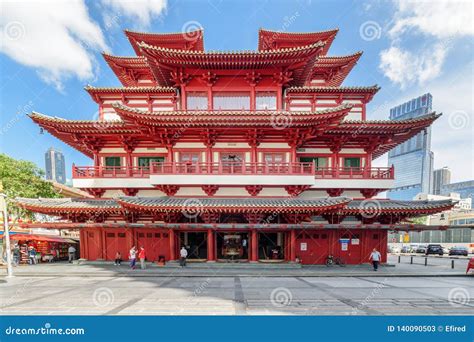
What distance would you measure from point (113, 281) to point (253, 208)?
367 inches

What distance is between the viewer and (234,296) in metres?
9.64

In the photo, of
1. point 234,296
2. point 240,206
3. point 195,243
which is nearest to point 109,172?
point 195,243

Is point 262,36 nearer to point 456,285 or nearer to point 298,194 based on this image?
point 298,194

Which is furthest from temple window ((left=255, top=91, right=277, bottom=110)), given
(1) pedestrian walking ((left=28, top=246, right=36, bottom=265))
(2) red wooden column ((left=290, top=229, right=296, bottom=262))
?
(1) pedestrian walking ((left=28, top=246, right=36, bottom=265))

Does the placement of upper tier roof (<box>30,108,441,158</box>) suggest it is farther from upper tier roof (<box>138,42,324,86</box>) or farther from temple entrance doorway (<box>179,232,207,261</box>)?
temple entrance doorway (<box>179,232,207,261</box>)

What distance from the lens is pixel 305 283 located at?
12031 mm

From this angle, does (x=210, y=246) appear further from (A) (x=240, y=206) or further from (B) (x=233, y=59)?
(B) (x=233, y=59)

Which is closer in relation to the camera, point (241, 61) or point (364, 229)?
point (241, 61)

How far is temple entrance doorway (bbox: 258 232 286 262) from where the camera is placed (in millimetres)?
16562

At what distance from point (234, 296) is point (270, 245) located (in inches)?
306

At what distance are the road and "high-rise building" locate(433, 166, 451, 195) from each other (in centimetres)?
15987

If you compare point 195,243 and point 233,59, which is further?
point 195,243

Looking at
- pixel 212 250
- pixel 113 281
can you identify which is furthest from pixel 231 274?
pixel 113 281

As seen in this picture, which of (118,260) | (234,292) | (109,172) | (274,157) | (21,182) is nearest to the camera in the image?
(234,292)
